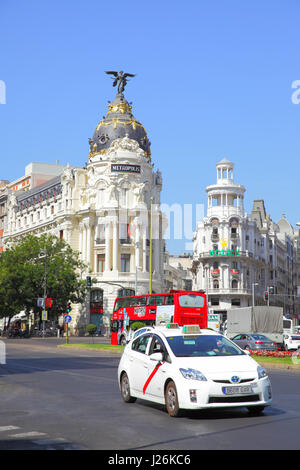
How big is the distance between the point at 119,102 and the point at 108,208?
15.1m

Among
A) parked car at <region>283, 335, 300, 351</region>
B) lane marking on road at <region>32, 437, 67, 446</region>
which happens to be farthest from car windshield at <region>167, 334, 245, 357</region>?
parked car at <region>283, 335, 300, 351</region>

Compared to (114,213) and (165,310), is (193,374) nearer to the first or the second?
(165,310)

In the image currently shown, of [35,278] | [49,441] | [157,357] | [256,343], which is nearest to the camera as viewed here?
[49,441]

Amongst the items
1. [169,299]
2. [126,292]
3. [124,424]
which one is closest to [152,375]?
[124,424]

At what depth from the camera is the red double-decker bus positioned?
40.7m

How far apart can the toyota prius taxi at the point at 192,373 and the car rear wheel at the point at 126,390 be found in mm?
20

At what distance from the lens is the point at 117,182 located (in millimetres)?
80625

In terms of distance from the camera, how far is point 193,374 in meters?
10.8

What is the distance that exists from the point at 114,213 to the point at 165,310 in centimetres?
3990

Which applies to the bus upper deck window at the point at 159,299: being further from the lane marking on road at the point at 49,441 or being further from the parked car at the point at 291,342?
the lane marking on road at the point at 49,441

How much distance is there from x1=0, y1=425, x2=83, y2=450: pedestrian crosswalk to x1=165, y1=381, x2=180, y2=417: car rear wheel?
240cm

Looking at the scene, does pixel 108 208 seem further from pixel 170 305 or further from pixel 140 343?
pixel 140 343

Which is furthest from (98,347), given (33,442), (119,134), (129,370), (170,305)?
(119,134)
